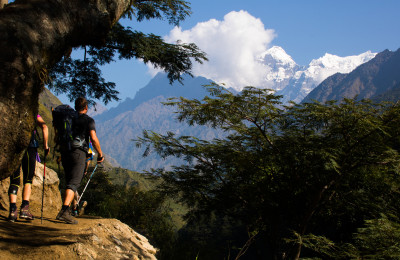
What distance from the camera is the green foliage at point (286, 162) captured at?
4.21m

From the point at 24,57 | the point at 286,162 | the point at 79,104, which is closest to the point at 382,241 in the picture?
the point at 286,162

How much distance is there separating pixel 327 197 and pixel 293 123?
150 centimetres

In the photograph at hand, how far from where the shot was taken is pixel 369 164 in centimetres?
422

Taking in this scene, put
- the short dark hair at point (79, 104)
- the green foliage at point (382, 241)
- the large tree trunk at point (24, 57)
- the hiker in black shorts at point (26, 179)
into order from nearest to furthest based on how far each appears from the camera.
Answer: the large tree trunk at point (24, 57)
the green foliage at point (382, 241)
the hiker in black shorts at point (26, 179)
the short dark hair at point (79, 104)

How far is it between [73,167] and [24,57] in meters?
1.91

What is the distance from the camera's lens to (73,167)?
3.34 m

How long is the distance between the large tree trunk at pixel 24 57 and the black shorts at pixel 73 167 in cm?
148

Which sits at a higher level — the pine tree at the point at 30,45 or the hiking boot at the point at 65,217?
the pine tree at the point at 30,45

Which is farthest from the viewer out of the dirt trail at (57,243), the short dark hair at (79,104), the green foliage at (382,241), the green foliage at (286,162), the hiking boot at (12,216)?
the green foliage at (286,162)

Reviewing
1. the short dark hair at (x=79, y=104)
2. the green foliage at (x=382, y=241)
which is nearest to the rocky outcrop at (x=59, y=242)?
the short dark hair at (x=79, y=104)

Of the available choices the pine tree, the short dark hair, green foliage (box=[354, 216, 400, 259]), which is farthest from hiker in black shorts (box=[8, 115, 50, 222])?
green foliage (box=[354, 216, 400, 259])

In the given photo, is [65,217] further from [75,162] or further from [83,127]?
[83,127]

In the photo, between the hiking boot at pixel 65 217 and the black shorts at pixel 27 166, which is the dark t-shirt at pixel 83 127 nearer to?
the black shorts at pixel 27 166

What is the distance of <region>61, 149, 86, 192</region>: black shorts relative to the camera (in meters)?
3.33
